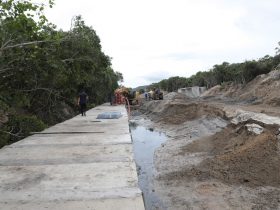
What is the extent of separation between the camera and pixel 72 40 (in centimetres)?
1703

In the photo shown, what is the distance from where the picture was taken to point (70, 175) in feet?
23.5

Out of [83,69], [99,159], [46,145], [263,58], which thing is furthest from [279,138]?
[263,58]

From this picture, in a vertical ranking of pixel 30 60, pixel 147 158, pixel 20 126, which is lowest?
pixel 147 158

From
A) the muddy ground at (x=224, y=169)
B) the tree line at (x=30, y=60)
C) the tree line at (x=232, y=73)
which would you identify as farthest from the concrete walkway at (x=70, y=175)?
the tree line at (x=232, y=73)

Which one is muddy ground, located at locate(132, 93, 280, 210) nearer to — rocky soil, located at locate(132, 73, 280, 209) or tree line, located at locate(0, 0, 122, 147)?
rocky soil, located at locate(132, 73, 280, 209)

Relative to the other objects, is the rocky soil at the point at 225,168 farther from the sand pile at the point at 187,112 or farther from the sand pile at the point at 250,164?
the sand pile at the point at 187,112

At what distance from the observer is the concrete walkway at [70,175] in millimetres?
5668

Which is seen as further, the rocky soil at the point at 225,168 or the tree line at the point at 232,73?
the tree line at the point at 232,73

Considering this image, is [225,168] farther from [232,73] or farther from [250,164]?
[232,73]

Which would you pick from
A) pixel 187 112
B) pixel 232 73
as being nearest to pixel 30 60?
pixel 187 112

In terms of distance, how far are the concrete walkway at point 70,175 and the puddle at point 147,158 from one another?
106 centimetres

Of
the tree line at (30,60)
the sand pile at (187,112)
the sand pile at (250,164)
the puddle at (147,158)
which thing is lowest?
the puddle at (147,158)

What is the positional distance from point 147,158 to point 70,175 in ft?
23.0

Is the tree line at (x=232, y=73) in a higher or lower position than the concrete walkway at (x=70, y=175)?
higher
